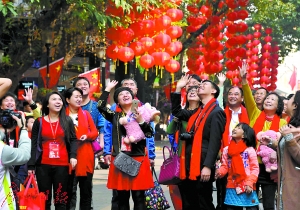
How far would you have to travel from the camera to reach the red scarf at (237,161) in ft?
28.8

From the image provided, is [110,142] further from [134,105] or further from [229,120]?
[229,120]

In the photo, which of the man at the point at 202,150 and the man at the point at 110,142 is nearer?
the man at the point at 202,150

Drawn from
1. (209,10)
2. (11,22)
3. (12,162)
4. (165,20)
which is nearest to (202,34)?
(209,10)

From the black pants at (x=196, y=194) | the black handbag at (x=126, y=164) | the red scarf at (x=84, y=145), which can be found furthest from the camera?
the red scarf at (x=84, y=145)

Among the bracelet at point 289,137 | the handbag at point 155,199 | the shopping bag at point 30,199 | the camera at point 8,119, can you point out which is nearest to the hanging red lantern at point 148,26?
the handbag at point 155,199

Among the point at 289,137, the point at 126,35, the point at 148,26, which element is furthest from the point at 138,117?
the point at 148,26

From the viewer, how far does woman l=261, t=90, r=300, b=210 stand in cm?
608

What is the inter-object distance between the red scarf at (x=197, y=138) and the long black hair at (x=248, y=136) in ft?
1.59

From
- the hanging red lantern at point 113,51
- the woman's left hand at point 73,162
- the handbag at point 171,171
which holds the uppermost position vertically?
the hanging red lantern at point 113,51

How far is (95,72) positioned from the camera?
24.2 meters

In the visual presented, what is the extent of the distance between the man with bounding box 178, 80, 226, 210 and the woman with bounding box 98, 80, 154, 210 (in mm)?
497

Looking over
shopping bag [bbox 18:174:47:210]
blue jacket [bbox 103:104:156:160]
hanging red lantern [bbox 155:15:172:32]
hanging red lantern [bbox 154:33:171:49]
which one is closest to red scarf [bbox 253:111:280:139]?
blue jacket [bbox 103:104:156:160]

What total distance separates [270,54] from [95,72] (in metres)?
15.7

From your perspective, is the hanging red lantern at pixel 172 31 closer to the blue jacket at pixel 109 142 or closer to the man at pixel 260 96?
the man at pixel 260 96
